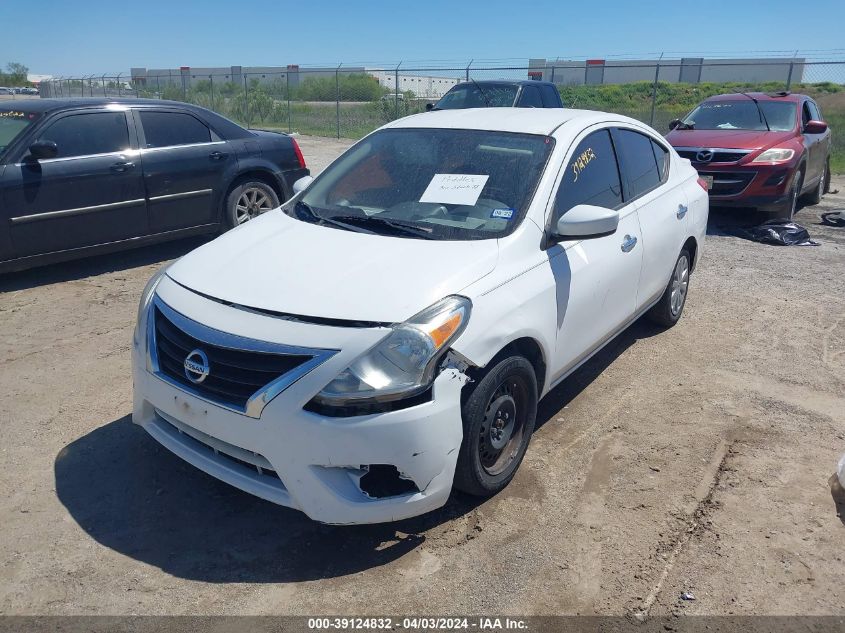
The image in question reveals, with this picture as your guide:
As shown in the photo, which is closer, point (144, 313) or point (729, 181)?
point (144, 313)

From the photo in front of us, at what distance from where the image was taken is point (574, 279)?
386 cm

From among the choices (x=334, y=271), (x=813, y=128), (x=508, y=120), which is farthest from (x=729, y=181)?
(x=334, y=271)

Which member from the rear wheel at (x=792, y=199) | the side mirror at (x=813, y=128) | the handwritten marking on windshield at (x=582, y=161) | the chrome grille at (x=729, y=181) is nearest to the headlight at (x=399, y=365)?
the handwritten marking on windshield at (x=582, y=161)

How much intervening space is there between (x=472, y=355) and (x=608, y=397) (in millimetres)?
1932

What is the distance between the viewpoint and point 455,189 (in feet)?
12.9

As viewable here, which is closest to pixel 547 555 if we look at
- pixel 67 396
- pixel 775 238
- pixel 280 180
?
pixel 67 396

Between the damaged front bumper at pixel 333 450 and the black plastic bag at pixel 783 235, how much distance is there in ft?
23.7

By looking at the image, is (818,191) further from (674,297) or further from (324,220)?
(324,220)

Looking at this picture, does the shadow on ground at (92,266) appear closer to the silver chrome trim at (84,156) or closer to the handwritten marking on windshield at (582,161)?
the silver chrome trim at (84,156)

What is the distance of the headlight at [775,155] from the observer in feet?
29.5

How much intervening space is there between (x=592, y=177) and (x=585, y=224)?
2.50ft

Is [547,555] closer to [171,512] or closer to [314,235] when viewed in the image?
[171,512]

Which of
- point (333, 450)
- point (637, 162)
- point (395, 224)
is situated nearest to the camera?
point (333, 450)

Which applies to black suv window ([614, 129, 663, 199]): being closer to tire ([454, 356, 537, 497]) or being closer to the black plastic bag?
tire ([454, 356, 537, 497])
